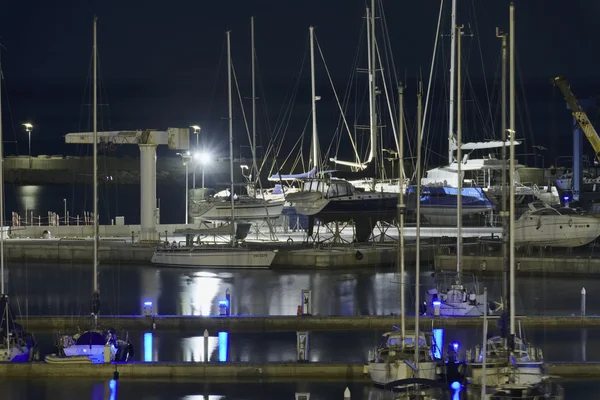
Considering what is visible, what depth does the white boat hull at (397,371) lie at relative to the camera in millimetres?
23625

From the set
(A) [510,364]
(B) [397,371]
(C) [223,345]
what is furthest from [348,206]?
(A) [510,364]

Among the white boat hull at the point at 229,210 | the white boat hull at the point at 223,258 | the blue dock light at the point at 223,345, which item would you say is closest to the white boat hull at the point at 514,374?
the blue dock light at the point at 223,345

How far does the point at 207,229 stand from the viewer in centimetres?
4819

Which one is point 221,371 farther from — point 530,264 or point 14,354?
point 530,264

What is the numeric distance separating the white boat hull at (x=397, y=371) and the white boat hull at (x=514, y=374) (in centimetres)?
89

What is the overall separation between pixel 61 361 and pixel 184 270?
19.2m

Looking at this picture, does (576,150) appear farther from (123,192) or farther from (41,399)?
(123,192)

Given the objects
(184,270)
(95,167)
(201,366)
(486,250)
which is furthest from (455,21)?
(201,366)

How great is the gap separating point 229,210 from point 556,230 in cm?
1533

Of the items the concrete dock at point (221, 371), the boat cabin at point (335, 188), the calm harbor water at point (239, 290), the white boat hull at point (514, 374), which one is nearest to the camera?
the white boat hull at point (514, 374)

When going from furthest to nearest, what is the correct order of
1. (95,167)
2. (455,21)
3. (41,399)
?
1. (455,21)
2. (95,167)
3. (41,399)

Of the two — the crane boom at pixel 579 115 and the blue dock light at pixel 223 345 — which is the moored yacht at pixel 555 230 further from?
the blue dock light at pixel 223 345

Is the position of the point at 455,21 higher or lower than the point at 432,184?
higher

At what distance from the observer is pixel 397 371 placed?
2395 centimetres
